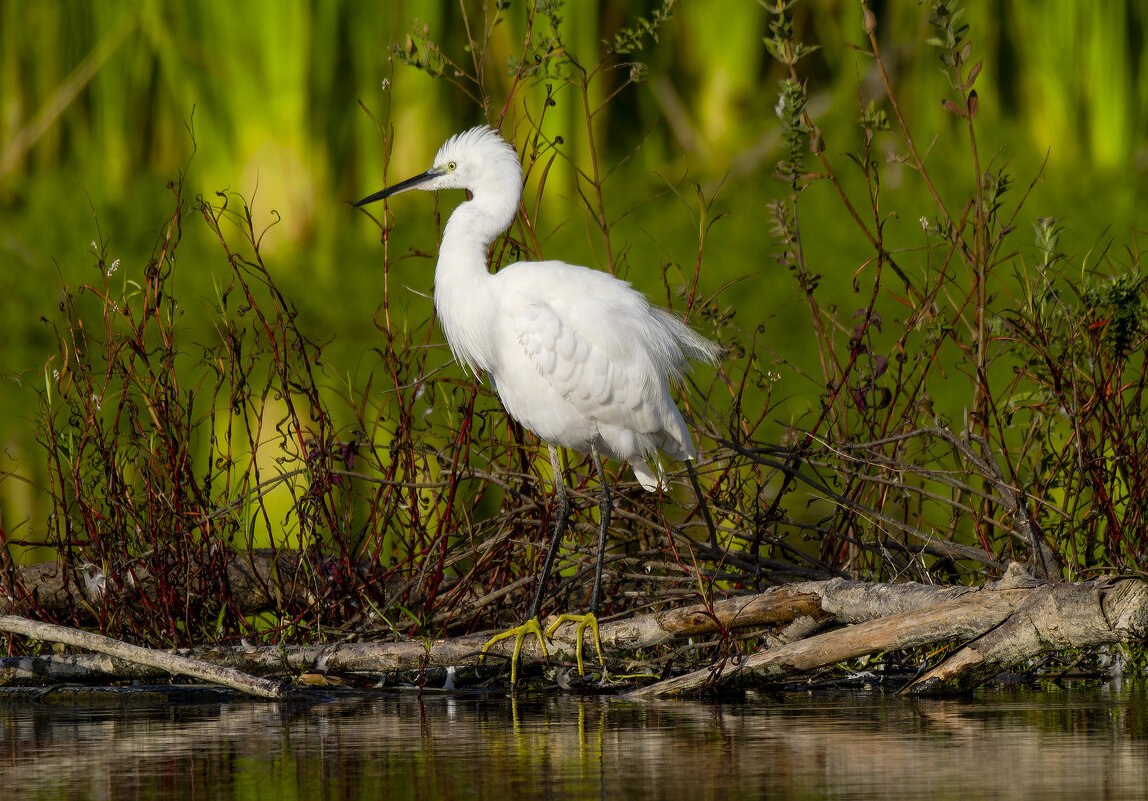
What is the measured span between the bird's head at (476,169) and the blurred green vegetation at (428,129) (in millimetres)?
6047

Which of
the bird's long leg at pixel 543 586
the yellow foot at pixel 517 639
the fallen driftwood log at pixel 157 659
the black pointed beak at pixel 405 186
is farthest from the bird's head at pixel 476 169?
the fallen driftwood log at pixel 157 659

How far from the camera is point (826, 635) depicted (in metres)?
3.79

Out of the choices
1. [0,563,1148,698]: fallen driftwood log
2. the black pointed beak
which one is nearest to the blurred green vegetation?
the black pointed beak

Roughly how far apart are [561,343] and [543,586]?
0.78 metres

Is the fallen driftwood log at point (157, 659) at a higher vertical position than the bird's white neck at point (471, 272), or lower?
lower

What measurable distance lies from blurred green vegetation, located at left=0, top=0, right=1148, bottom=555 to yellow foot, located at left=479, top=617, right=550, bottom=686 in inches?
275

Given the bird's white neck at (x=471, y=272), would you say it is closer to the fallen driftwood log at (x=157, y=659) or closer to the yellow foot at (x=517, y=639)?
the yellow foot at (x=517, y=639)

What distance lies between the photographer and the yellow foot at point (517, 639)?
418cm

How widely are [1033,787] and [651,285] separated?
10619 millimetres

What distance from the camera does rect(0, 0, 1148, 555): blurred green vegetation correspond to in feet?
39.7

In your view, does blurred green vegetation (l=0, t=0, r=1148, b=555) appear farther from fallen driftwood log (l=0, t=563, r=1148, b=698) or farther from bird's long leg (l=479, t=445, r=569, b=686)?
fallen driftwood log (l=0, t=563, r=1148, b=698)

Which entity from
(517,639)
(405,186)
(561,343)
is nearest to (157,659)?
(517,639)

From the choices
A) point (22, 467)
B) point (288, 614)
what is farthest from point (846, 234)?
point (288, 614)

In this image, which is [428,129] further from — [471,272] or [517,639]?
[517,639]
